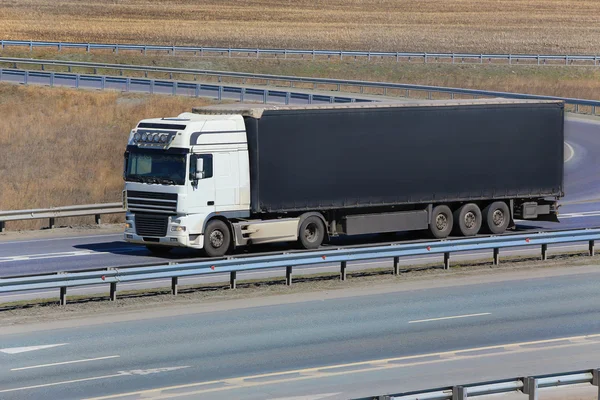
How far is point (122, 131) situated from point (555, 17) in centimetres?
5544

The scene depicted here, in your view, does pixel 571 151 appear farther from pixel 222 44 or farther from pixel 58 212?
pixel 222 44

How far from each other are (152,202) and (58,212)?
5.93 meters

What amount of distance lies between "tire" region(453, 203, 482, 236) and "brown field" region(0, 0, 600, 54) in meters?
54.0

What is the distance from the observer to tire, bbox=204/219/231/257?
2444 cm

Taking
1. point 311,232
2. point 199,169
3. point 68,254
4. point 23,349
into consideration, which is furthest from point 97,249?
point 23,349

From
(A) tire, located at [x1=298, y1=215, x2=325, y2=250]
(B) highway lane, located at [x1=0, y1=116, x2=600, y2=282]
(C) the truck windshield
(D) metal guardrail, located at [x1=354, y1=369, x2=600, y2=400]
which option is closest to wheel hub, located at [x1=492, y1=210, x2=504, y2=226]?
(B) highway lane, located at [x1=0, y1=116, x2=600, y2=282]

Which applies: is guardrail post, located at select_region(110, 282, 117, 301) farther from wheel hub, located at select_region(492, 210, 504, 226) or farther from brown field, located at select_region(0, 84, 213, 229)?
brown field, located at select_region(0, 84, 213, 229)

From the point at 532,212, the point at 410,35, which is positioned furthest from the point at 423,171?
the point at 410,35

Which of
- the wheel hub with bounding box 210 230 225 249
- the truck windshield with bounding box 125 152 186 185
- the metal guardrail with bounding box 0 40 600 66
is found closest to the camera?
the truck windshield with bounding box 125 152 186 185

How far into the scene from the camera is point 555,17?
94250 millimetres

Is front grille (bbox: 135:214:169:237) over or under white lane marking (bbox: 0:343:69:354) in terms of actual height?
over

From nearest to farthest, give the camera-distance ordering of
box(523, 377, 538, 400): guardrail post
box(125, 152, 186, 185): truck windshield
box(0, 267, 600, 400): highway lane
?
box(523, 377, 538, 400): guardrail post < box(0, 267, 600, 400): highway lane < box(125, 152, 186, 185): truck windshield

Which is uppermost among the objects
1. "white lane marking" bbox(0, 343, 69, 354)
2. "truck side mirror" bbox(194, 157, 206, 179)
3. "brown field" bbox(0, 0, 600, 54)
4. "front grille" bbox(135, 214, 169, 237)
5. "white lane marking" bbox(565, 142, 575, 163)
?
"brown field" bbox(0, 0, 600, 54)

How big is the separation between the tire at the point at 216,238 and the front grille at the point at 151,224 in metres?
0.86
